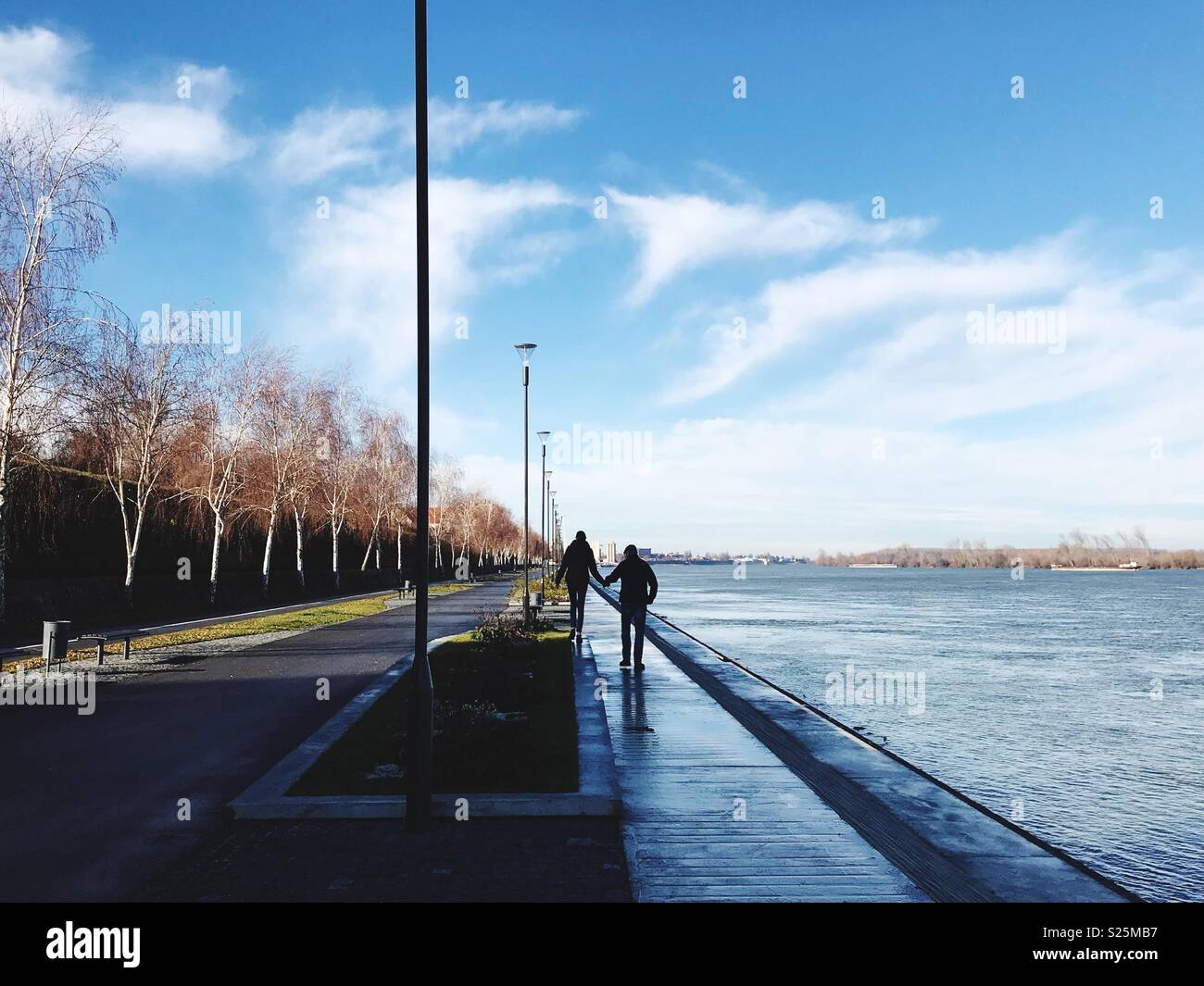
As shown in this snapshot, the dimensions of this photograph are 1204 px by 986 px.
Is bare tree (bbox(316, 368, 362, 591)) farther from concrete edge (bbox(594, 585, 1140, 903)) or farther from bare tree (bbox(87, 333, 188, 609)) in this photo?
concrete edge (bbox(594, 585, 1140, 903))

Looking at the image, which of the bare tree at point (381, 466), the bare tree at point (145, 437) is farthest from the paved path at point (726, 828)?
the bare tree at point (381, 466)

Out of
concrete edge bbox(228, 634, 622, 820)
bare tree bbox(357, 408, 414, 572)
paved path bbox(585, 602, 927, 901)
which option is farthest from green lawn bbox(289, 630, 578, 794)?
bare tree bbox(357, 408, 414, 572)

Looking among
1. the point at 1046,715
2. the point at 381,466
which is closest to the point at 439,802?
the point at 1046,715

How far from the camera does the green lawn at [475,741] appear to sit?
702 centimetres

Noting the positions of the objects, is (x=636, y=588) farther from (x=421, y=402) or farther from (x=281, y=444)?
(x=281, y=444)

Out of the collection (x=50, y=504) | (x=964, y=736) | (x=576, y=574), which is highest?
(x=50, y=504)

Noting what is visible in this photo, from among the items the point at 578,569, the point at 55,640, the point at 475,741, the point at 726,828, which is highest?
the point at 578,569

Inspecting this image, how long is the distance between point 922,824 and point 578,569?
11.2 meters

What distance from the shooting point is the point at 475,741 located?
7766 mm

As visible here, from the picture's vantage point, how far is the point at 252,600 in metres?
36.1

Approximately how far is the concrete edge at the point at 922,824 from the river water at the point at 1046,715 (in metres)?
0.73
